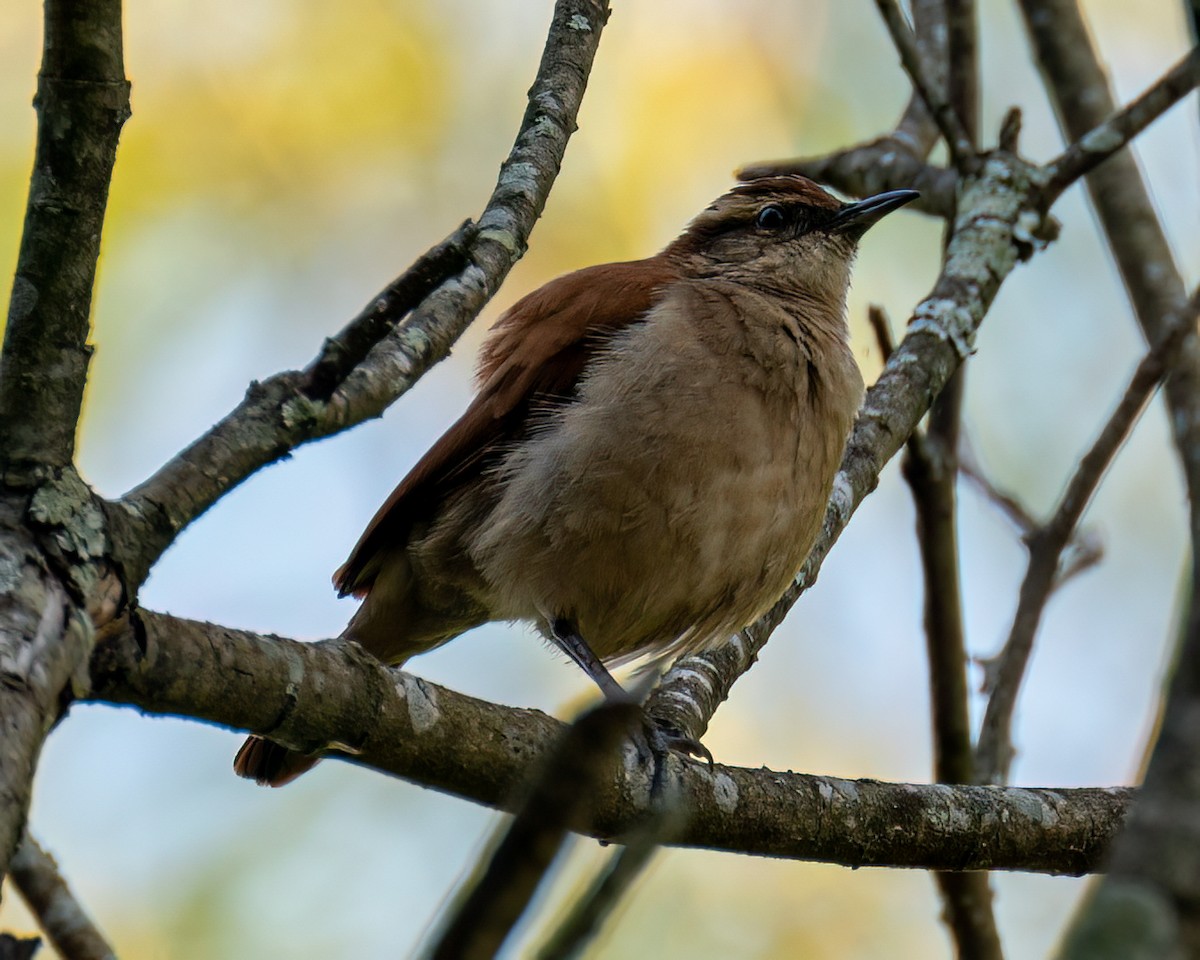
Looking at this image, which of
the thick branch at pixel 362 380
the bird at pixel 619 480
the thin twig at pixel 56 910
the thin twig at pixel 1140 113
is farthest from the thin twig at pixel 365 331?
the thin twig at pixel 1140 113

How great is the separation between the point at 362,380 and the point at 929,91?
345cm

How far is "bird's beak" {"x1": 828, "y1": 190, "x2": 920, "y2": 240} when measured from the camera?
587 centimetres

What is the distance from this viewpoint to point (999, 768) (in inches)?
203

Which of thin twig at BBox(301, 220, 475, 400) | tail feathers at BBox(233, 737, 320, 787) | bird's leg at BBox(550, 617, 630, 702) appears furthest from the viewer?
tail feathers at BBox(233, 737, 320, 787)

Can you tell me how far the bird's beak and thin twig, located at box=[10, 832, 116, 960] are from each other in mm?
3914

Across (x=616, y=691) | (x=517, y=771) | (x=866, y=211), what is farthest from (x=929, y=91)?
(x=517, y=771)

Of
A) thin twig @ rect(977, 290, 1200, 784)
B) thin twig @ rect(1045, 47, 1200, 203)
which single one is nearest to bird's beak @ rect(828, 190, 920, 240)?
thin twig @ rect(1045, 47, 1200, 203)

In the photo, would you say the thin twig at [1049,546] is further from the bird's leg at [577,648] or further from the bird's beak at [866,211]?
the bird's leg at [577,648]

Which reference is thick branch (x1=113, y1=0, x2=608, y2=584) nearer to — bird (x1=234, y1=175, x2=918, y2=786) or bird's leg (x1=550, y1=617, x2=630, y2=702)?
bird (x1=234, y1=175, x2=918, y2=786)

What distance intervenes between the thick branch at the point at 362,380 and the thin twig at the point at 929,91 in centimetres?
182

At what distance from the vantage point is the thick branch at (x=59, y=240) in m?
2.40

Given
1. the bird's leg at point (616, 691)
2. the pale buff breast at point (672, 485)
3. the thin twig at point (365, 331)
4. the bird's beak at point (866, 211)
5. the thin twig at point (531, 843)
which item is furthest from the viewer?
the bird's beak at point (866, 211)

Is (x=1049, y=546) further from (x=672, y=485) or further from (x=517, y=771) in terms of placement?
(x=517, y=771)

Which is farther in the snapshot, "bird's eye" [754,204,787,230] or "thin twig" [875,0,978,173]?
"bird's eye" [754,204,787,230]
